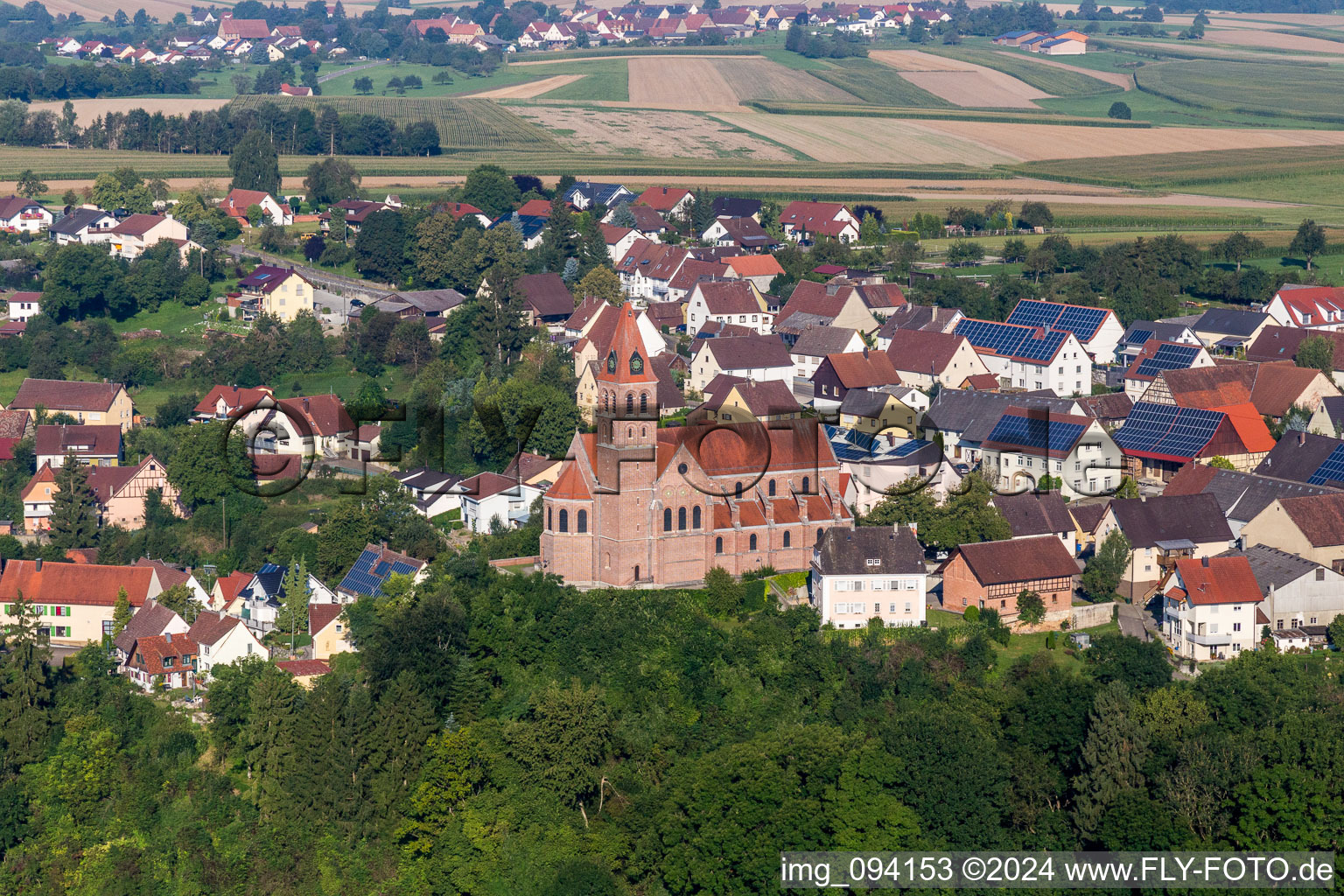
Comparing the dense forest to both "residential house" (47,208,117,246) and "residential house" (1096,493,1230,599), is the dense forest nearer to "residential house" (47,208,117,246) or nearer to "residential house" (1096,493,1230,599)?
"residential house" (1096,493,1230,599)

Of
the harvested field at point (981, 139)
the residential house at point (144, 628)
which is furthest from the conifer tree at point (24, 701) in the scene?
the harvested field at point (981, 139)

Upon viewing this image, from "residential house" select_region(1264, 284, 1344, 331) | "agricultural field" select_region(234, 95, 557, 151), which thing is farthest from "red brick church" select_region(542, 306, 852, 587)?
"agricultural field" select_region(234, 95, 557, 151)

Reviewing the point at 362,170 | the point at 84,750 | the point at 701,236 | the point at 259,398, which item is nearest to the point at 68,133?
the point at 362,170

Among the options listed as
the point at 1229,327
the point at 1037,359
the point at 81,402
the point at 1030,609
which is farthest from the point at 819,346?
the point at 81,402

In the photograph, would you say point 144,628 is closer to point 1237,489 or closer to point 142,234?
point 1237,489

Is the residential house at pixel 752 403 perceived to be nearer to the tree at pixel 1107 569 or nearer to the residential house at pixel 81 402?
the tree at pixel 1107 569

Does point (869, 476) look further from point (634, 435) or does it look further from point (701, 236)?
point (701, 236)
